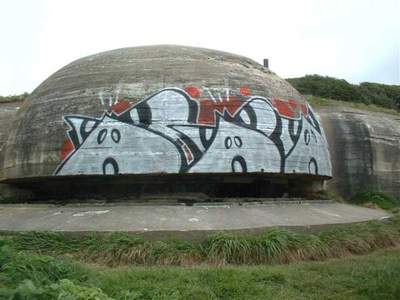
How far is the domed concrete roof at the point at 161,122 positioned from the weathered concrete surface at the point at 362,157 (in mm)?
6122

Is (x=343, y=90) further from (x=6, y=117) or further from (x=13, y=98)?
(x=6, y=117)

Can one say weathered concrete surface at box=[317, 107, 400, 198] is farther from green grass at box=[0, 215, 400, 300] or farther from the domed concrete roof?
green grass at box=[0, 215, 400, 300]

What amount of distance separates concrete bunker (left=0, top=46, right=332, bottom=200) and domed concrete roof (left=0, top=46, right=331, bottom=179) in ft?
0.09

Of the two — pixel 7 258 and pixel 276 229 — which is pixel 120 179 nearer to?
pixel 276 229

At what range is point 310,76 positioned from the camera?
154ft

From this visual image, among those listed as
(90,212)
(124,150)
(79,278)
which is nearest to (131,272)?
(79,278)

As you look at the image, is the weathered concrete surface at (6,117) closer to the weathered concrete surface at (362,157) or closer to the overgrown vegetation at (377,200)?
the weathered concrete surface at (362,157)

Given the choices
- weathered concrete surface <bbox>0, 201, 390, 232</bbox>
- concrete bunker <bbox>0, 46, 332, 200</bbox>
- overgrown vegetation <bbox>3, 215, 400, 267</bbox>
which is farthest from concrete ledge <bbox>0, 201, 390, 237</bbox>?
concrete bunker <bbox>0, 46, 332, 200</bbox>

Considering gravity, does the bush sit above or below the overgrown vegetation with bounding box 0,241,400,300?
below

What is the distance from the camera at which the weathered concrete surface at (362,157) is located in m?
22.2

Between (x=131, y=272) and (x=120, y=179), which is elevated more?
(x=120, y=179)

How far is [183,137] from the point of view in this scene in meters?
14.1

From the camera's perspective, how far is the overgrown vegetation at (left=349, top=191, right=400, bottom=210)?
67.2 feet

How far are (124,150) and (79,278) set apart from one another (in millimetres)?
6381
